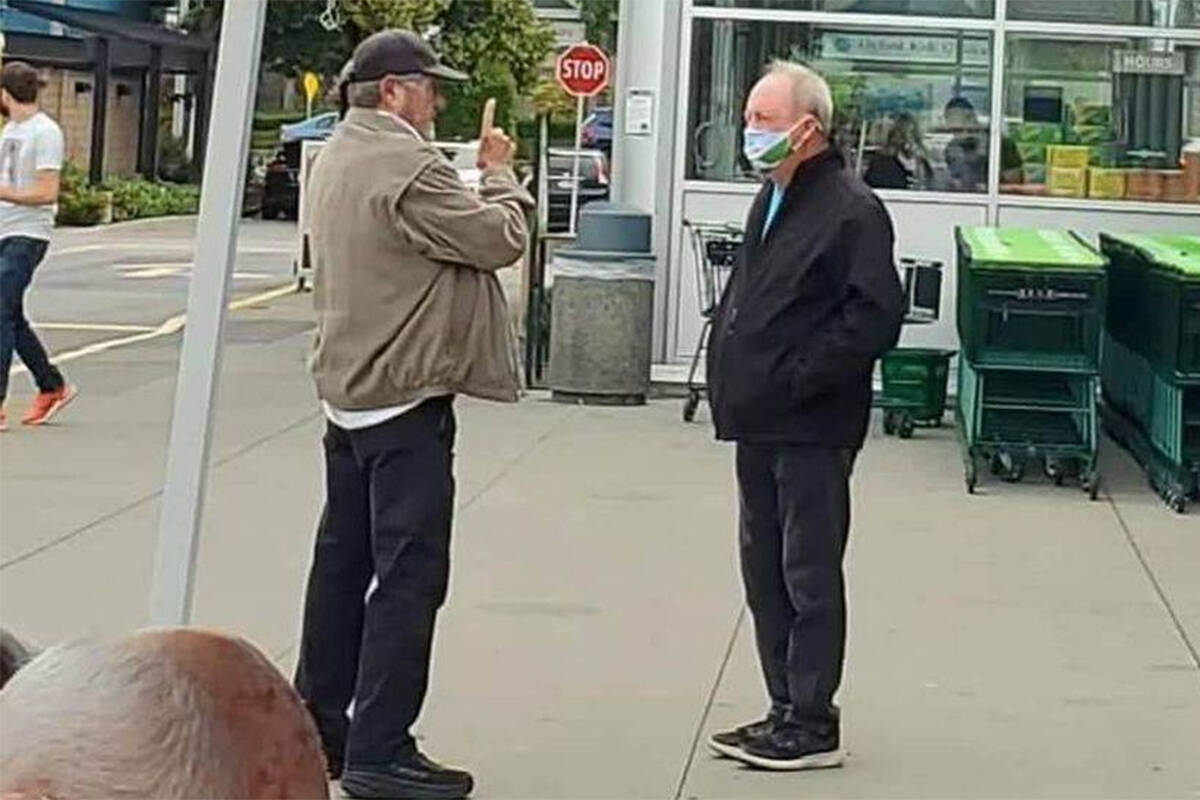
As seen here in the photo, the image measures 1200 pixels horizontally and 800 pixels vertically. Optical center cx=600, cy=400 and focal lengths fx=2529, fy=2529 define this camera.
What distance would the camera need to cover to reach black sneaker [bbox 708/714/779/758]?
22.1 ft

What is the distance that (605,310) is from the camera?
14.7 m


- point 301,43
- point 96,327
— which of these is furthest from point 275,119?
point 96,327

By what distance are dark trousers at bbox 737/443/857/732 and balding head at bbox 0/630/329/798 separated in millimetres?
4501

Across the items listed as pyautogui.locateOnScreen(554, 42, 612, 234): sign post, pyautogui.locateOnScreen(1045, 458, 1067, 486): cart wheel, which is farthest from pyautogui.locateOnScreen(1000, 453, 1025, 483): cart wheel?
pyautogui.locateOnScreen(554, 42, 612, 234): sign post

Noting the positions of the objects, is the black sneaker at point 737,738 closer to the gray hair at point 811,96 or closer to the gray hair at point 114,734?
the gray hair at point 811,96

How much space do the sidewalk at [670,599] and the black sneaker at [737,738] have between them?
5 centimetres

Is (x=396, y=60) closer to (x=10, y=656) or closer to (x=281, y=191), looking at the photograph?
(x=10, y=656)

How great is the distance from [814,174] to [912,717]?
1.73 metres

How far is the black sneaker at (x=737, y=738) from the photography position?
22.1ft

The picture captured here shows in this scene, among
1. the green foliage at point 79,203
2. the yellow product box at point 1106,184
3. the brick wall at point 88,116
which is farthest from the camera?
the brick wall at point 88,116

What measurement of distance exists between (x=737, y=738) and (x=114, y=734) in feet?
16.4

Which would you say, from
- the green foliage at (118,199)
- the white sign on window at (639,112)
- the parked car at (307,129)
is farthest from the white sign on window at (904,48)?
the parked car at (307,129)

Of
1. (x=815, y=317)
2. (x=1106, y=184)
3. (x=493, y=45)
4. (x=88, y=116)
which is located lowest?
(x=815, y=317)

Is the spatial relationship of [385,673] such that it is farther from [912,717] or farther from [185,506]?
[912,717]
